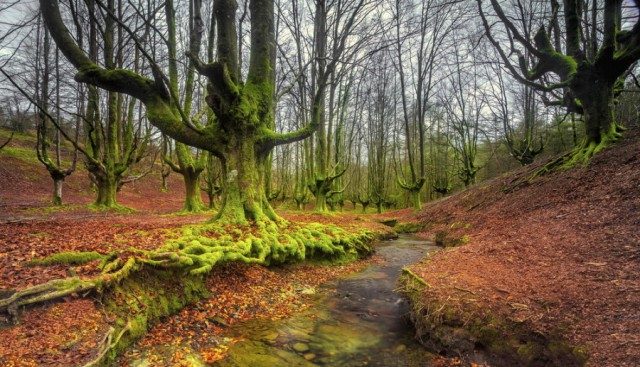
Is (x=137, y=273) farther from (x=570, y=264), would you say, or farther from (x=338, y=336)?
(x=570, y=264)

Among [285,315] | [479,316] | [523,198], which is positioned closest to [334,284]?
[285,315]

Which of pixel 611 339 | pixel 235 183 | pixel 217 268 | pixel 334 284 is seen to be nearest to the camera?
pixel 611 339

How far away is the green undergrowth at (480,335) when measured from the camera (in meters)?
3.26

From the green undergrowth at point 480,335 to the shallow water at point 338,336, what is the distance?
0.26 metres

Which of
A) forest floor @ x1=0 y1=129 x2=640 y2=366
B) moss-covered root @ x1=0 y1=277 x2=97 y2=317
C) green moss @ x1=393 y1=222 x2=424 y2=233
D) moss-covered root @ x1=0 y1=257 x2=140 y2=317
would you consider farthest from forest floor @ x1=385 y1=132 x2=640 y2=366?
green moss @ x1=393 y1=222 x2=424 y2=233

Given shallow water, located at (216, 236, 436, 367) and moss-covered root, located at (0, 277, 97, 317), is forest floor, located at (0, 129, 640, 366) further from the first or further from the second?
shallow water, located at (216, 236, 436, 367)

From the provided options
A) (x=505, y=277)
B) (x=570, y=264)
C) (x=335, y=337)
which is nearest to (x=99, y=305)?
(x=335, y=337)

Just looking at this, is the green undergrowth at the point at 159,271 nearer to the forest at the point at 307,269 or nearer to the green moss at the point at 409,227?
the forest at the point at 307,269

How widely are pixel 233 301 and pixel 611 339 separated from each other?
14.1 ft

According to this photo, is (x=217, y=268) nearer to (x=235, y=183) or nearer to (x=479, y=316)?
(x=235, y=183)

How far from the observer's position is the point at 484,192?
13.9m

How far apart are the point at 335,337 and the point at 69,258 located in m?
3.43

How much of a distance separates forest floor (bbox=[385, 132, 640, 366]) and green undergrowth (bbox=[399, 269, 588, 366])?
6cm

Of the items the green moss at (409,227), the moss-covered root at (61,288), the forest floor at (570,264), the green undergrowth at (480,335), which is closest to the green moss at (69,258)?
the moss-covered root at (61,288)
